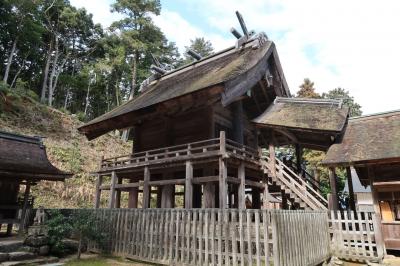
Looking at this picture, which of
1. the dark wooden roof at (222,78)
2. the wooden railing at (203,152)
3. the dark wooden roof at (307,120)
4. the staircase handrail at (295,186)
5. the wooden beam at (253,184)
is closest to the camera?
the staircase handrail at (295,186)

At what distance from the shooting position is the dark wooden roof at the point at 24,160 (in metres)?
12.3

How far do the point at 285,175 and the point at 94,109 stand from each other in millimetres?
39501

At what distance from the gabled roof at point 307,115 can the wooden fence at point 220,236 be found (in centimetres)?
401

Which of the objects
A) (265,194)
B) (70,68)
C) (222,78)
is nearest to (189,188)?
(265,194)

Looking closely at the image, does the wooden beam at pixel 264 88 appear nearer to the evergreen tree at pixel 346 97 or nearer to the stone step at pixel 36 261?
the stone step at pixel 36 261

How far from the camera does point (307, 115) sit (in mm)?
13242

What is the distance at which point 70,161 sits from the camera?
2423 centimetres

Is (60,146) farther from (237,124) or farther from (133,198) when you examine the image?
(237,124)

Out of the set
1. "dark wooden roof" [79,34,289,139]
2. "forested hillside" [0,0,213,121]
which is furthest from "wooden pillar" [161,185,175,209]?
"forested hillside" [0,0,213,121]

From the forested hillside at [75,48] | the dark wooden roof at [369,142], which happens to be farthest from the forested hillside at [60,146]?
the dark wooden roof at [369,142]

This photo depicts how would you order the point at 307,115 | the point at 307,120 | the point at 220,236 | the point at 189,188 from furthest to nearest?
the point at 307,115 < the point at 307,120 < the point at 189,188 < the point at 220,236

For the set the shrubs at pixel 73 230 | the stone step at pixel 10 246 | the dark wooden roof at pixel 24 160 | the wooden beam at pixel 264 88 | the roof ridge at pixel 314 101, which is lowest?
the stone step at pixel 10 246

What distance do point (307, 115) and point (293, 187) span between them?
11.5ft

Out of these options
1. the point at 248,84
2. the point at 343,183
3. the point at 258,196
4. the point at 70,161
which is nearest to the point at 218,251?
the point at 248,84
